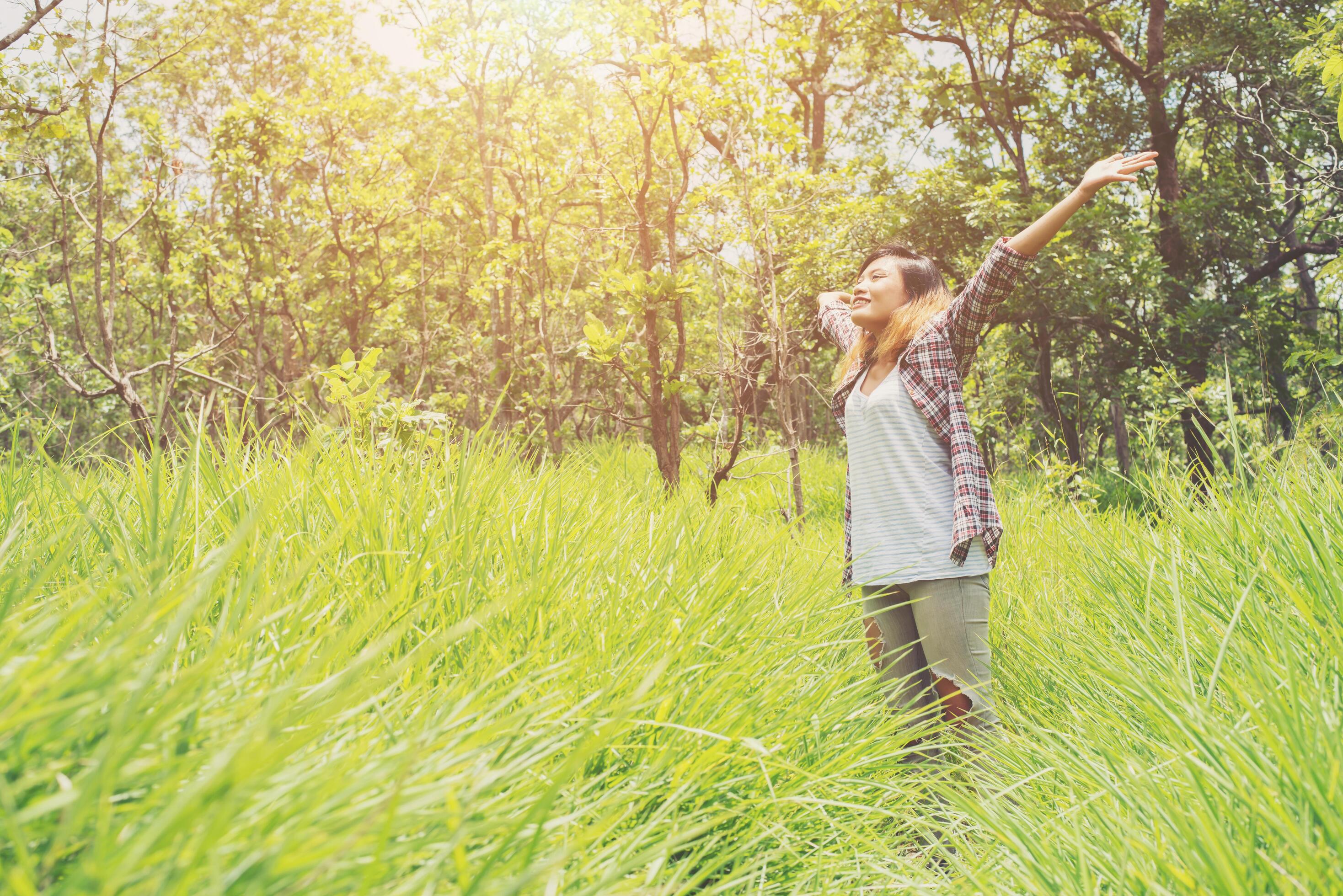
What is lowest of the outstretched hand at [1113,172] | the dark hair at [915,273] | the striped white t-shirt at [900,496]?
the striped white t-shirt at [900,496]

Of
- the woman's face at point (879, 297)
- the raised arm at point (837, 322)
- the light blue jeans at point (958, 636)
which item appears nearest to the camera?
the light blue jeans at point (958, 636)

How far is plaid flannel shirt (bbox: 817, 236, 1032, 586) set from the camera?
2.24m

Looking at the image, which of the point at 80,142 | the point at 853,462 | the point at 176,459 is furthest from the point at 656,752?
the point at 80,142

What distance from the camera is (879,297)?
103 inches

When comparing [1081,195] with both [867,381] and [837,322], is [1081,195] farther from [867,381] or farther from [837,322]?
[837,322]

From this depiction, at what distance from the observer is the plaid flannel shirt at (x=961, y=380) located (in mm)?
2236

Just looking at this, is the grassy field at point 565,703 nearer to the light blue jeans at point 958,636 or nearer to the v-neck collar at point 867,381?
the light blue jeans at point 958,636

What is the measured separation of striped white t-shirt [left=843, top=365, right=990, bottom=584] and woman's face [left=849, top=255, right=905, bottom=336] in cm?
24

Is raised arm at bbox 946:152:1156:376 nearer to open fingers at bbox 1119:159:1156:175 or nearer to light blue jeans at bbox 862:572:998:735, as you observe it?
open fingers at bbox 1119:159:1156:175

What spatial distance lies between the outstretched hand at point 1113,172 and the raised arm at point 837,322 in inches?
33.5

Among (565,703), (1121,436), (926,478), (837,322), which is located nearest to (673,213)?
(837,322)

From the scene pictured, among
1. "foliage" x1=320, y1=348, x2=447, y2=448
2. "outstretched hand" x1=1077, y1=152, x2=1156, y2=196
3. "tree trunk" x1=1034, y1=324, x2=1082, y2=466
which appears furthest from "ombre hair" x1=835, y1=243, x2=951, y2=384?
"tree trunk" x1=1034, y1=324, x2=1082, y2=466

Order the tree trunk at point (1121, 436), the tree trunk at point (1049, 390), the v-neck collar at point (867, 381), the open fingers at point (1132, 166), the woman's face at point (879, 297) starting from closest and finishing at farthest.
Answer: the open fingers at point (1132, 166), the v-neck collar at point (867, 381), the woman's face at point (879, 297), the tree trunk at point (1049, 390), the tree trunk at point (1121, 436)

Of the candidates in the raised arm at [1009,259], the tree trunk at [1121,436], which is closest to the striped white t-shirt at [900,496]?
the raised arm at [1009,259]
